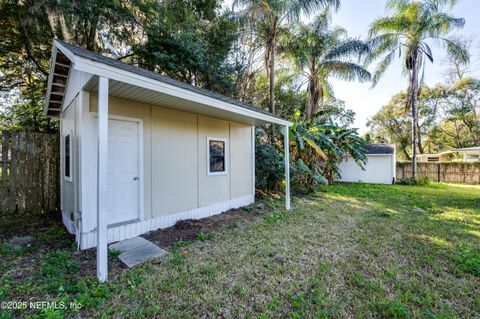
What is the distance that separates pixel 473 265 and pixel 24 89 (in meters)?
15.0

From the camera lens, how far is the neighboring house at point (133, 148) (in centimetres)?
312

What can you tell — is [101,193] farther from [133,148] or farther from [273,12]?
[273,12]

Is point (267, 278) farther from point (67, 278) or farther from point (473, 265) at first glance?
point (473, 265)

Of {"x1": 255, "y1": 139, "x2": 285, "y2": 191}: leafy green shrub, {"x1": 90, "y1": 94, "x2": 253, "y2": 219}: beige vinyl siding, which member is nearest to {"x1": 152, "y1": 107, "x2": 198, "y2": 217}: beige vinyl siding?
{"x1": 90, "y1": 94, "x2": 253, "y2": 219}: beige vinyl siding

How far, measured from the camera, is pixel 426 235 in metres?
4.63

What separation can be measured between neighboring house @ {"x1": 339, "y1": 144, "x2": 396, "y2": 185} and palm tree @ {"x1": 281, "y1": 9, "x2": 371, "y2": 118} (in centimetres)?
574

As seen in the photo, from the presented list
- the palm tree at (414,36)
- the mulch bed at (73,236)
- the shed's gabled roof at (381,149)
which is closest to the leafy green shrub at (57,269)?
the mulch bed at (73,236)

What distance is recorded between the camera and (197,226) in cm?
511

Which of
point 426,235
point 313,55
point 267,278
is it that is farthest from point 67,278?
point 313,55

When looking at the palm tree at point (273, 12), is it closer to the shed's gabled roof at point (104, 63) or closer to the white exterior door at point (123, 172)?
the shed's gabled roof at point (104, 63)

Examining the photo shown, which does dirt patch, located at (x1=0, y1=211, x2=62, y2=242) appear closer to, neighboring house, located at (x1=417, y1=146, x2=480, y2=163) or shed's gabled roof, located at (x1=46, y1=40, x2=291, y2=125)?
shed's gabled roof, located at (x1=46, y1=40, x2=291, y2=125)

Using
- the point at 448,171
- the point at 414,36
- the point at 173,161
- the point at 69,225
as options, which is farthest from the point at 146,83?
the point at 448,171

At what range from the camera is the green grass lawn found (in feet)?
7.89

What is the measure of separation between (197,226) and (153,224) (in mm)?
980
